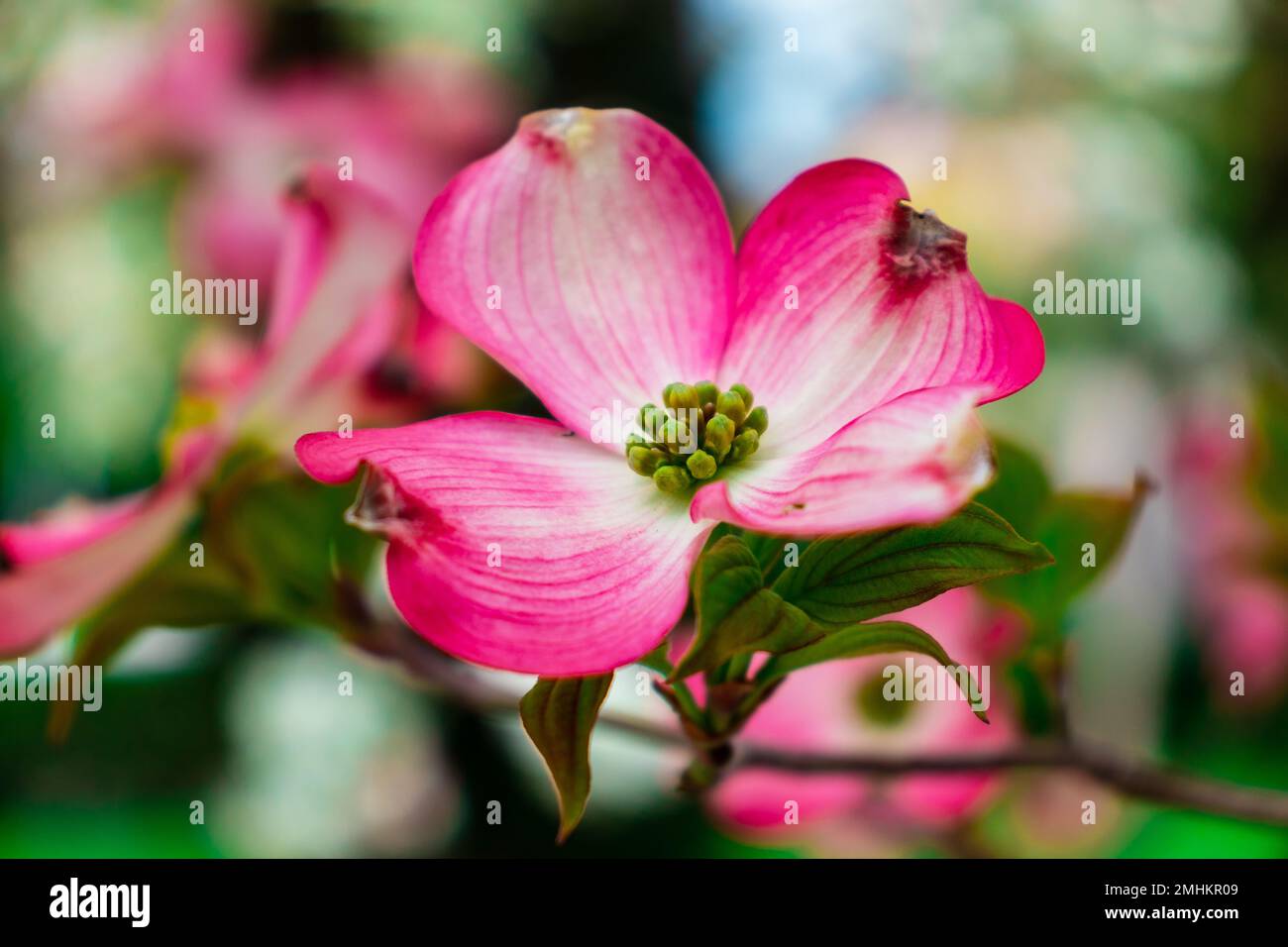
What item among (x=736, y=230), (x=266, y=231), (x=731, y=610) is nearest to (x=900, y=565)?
(x=731, y=610)

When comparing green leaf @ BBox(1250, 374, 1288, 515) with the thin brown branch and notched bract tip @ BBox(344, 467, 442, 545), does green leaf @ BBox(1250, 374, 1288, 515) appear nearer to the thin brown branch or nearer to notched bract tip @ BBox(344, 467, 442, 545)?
the thin brown branch

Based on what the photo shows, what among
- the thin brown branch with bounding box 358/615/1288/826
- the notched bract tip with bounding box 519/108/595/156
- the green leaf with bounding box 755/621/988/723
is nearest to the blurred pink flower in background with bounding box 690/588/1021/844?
the thin brown branch with bounding box 358/615/1288/826

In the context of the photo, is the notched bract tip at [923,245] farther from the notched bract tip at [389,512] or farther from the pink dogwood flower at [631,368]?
the notched bract tip at [389,512]

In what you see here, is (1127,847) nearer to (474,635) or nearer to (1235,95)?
(1235,95)

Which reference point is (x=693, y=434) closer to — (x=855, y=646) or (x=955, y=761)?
(x=855, y=646)
